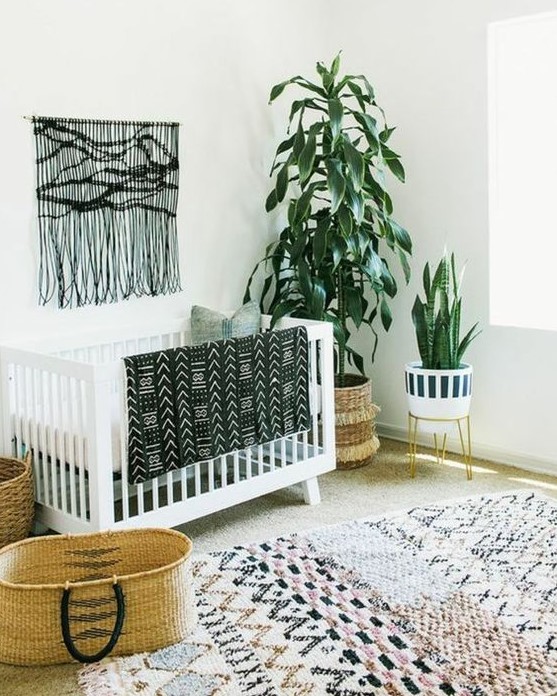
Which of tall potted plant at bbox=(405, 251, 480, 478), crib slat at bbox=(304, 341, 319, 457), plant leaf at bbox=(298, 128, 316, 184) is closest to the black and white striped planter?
tall potted plant at bbox=(405, 251, 480, 478)

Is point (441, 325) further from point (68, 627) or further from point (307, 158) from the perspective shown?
point (68, 627)

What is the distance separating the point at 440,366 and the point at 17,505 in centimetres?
184

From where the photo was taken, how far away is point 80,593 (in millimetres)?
2303

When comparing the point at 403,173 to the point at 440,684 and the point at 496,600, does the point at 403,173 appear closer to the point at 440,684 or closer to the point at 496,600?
the point at 496,600

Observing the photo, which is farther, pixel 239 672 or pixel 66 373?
pixel 66 373

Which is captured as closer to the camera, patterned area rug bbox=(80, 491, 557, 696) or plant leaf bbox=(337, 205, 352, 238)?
patterned area rug bbox=(80, 491, 557, 696)

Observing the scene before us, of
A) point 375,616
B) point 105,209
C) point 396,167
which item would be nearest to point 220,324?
point 105,209

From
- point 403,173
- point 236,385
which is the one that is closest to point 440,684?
point 236,385

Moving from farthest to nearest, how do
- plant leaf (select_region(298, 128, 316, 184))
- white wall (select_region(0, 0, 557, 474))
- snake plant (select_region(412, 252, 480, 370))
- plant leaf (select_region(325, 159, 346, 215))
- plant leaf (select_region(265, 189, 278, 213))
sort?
plant leaf (select_region(265, 189, 278, 213)) < snake plant (select_region(412, 252, 480, 370)) < plant leaf (select_region(298, 128, 316, 184)) < plant leaf (select_region(325, 159, 346, 215)) < white wall (select_region(0, 0, 557, 474))

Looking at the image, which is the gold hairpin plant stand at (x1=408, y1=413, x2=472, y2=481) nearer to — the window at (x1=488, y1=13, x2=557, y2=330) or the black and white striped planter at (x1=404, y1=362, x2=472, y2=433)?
the black and white striped planter at (x1=404, y1=362, x2=472, y2=433)

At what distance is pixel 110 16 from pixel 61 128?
1.69 ft

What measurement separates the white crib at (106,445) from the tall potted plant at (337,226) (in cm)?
27

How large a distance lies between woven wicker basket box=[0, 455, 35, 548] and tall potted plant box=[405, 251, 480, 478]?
1.64 meters

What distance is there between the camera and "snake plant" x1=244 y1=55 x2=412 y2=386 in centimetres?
371
